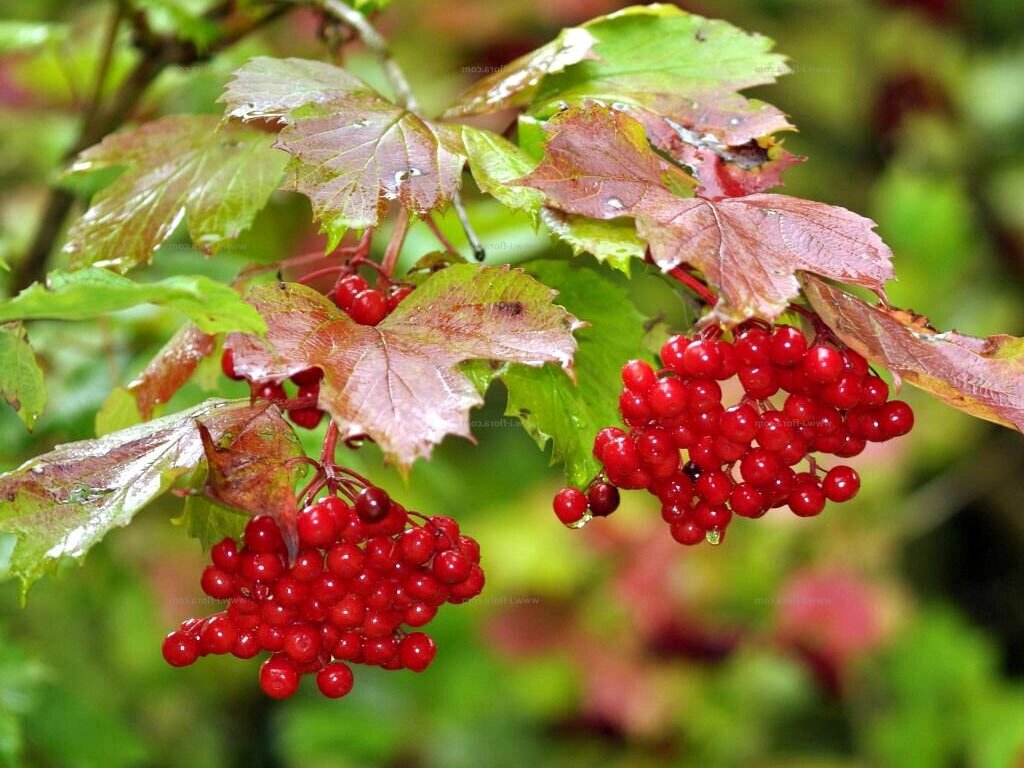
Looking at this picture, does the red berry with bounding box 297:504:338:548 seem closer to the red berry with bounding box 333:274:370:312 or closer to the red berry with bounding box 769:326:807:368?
the red berry with bounding box 333:274:370:312

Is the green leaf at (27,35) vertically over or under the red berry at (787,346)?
under

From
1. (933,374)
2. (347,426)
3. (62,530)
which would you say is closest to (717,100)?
(933,374)

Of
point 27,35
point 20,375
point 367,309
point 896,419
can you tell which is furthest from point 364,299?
point 27,35

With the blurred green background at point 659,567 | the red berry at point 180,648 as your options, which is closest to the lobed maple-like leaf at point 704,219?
the red berry at point 180,648

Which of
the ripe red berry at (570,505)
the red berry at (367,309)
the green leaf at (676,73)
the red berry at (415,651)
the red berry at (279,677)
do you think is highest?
the green leaf at (676,73)

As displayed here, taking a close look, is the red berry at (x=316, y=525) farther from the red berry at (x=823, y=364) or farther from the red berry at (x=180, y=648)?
the red berry at (x=823, y=364)

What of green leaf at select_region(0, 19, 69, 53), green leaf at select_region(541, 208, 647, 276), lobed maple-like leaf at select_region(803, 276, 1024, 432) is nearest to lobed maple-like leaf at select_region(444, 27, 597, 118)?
green leaf at select_region(541, 208, 647, 276)

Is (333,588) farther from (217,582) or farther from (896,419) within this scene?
(896,419)

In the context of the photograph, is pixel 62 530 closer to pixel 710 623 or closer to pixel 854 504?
pixel 710 623
